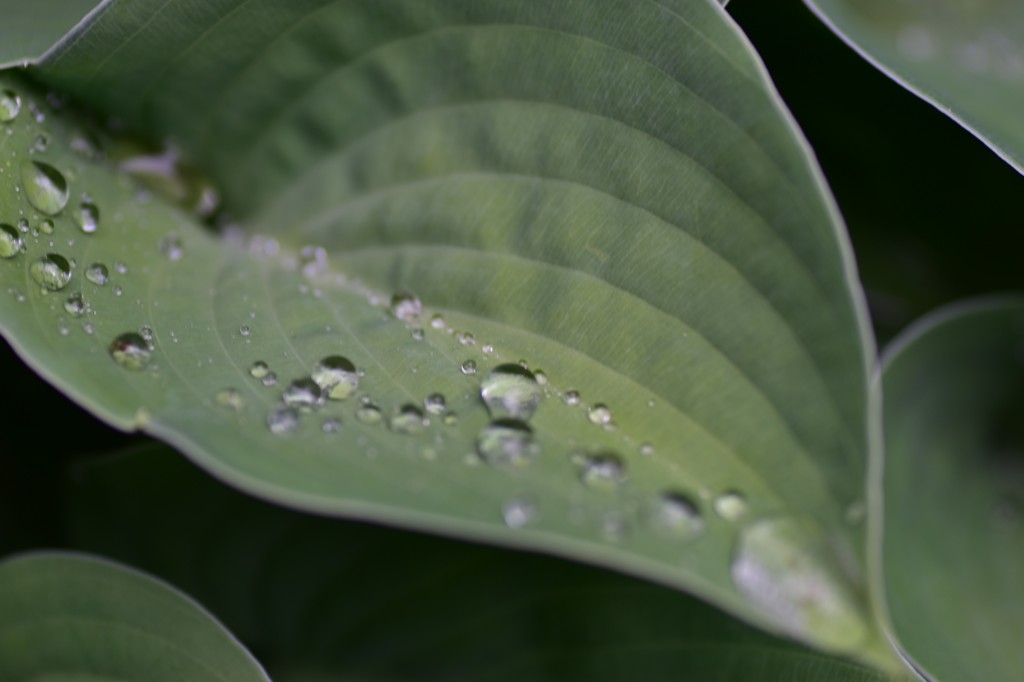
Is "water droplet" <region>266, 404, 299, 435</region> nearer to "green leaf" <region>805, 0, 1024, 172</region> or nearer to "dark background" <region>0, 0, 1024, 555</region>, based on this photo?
"dark background" <region>0, 0, 1024, 555</region>

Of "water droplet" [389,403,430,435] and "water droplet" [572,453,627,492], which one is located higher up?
"water droplet" [572,453,627,492]

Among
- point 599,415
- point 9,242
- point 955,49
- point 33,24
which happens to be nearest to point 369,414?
point 599,415

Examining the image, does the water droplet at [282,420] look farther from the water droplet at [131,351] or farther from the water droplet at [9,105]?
the water droplet at [9,105]

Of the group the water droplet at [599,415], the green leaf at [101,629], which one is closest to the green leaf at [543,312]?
the water droplet at [599,415]

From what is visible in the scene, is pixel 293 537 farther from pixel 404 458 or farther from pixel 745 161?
pixel 745 161

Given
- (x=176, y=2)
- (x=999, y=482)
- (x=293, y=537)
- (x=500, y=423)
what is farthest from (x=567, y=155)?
(x=999, y=482)

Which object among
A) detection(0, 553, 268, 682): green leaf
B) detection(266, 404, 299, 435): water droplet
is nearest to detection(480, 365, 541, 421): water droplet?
detection(266, 404, 299, 435): water droplet

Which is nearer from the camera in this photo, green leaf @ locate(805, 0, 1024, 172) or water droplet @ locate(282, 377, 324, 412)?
water droplet @ locate(282, 377, 324, 412)

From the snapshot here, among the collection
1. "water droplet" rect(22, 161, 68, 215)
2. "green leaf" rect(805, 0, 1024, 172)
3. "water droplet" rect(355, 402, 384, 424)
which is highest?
"green leaf" rect(805, 0, 1024, 172)
